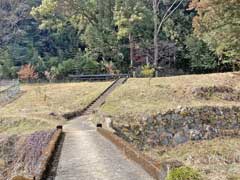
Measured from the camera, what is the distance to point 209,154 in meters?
17.4

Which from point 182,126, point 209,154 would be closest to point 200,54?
point 182,126

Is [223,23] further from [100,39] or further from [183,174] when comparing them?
[100,39]

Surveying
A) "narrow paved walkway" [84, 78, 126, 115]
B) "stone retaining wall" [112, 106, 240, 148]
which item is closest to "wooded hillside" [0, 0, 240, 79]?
"narrow paved walkway" [84, 78, 126, 115]

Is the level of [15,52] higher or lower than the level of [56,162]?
higher

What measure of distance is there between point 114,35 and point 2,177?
34.2 metres

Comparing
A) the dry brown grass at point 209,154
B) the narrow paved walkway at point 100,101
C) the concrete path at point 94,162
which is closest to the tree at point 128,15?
the narrow paved walkway at point 100,101

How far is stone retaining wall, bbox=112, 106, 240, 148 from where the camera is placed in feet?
74.4

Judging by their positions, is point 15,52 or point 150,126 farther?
point 15,52

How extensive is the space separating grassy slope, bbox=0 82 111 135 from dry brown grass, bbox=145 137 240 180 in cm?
620

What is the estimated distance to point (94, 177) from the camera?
10406 millimetres

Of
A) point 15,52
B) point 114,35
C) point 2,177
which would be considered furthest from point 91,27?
point 2,177

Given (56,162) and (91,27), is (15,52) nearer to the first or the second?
(91,27)

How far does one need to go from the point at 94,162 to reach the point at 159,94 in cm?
1839

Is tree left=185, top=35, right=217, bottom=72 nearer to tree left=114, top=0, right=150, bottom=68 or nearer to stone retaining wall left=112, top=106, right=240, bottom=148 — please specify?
tree left=114, top=0, right=150, bottom=68
